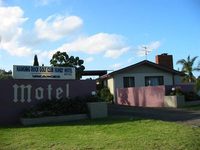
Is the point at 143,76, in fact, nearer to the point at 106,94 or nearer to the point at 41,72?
the point at 106,94

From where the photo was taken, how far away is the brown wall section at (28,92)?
18.1 meters

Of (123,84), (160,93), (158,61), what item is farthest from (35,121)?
(158,61)

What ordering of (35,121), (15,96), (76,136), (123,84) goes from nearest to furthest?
(76,136)
(35,121)
(15,96)
(123,84)

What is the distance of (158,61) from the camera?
40531 mm

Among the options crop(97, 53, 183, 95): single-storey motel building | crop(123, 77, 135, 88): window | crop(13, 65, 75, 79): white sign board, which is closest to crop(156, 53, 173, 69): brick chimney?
crop(97, 53, 183, 95): single-storey motel building

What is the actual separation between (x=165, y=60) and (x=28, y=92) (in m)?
24.8

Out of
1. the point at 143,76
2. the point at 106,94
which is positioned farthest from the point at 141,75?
the point at 106,94

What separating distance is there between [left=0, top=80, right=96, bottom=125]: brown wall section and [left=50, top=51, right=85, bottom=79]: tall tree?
71.5 feet

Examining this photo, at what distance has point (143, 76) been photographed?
3747 cm

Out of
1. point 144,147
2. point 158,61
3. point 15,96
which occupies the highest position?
point 158,61

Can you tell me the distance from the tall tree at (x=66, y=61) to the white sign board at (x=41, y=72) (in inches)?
841

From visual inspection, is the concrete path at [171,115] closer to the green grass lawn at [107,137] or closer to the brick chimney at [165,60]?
the green grass lawn at [107,137]

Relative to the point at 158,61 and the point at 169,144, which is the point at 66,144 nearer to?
the point at 169,144

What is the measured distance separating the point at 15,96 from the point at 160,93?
1287cm
